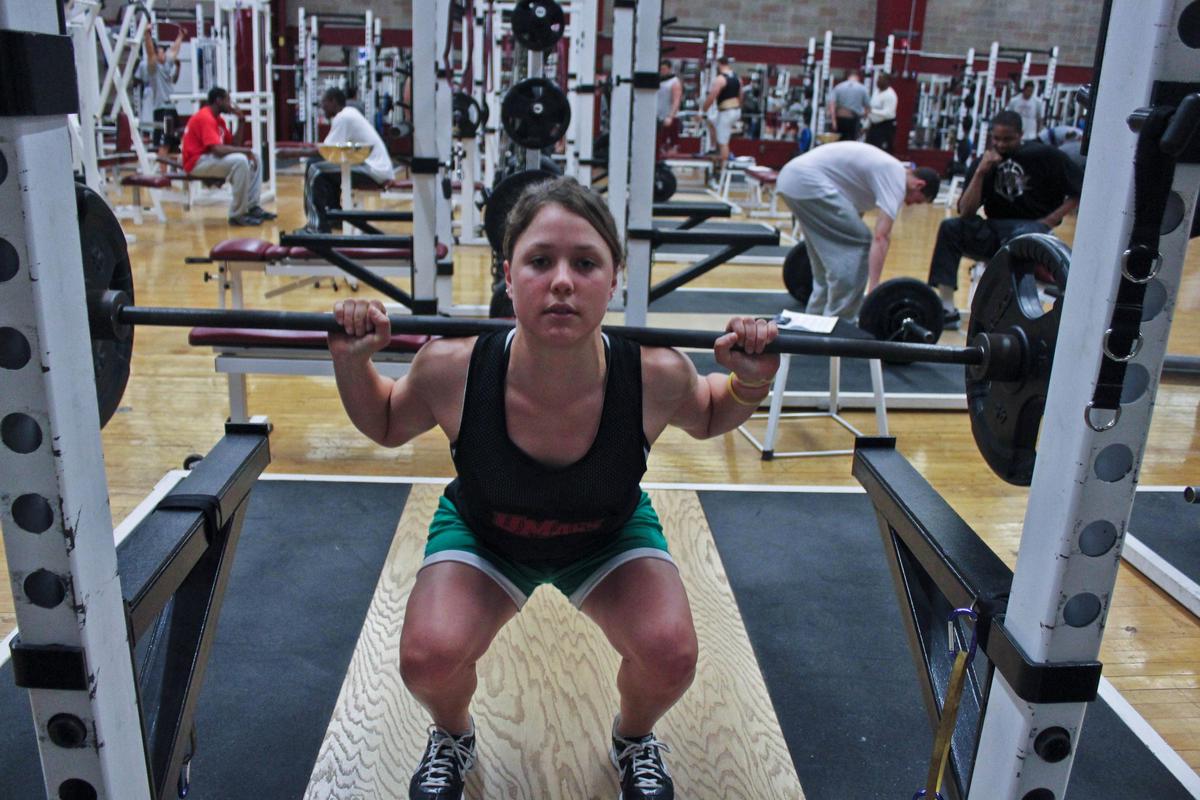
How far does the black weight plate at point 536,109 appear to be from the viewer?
4.21 metres

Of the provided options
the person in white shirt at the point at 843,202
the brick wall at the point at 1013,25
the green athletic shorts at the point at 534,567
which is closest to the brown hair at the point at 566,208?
the green athletic shorts at the point at 534,567

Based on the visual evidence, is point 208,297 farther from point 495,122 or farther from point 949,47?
point 949,47

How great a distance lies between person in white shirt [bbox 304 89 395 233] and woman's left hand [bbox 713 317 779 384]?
167 inches

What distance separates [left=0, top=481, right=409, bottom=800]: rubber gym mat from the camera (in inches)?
61.7

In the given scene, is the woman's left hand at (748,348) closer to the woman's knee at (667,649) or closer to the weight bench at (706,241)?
the woman's knee at (667,649)

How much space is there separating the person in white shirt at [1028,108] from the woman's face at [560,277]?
10.9 metres

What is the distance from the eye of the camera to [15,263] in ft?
2.89

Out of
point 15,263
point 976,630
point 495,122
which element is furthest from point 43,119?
point 495,122

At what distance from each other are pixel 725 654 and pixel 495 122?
5.91 metres

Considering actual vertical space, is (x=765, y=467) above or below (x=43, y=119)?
below

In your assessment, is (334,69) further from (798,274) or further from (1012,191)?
(1012,191)

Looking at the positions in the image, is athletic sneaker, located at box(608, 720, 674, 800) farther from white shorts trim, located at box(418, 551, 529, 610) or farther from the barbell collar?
the barbell collar

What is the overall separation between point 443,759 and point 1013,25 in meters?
15.6

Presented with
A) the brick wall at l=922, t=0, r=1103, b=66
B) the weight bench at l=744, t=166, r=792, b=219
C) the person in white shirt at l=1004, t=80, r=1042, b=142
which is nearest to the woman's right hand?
the weight bench at l=744, t=166, r=792, b=219
